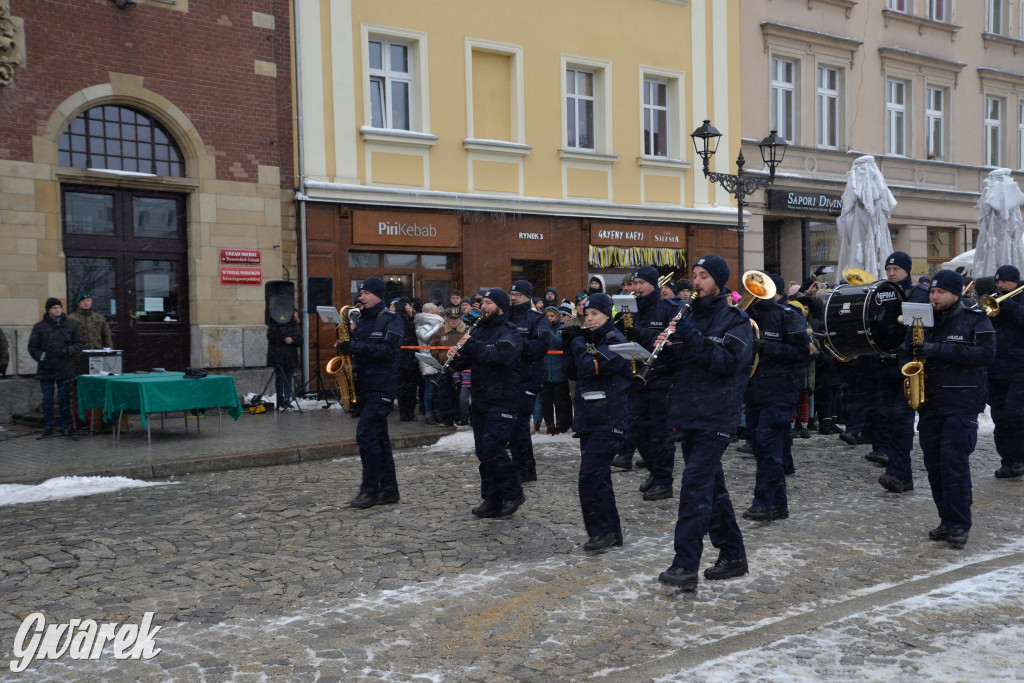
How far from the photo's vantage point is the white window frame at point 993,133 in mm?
27641

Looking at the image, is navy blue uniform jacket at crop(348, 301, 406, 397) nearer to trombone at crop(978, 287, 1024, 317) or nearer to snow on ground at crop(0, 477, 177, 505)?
snow on ground at crop(0, 477, 177, 505)

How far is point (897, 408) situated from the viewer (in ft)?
28.8

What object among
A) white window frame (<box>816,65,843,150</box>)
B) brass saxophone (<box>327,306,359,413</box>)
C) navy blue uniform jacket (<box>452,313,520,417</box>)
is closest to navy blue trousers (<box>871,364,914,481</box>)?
navy blue uniform jacket (<box>452,313,520,417</box>)

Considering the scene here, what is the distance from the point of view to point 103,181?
14.9m

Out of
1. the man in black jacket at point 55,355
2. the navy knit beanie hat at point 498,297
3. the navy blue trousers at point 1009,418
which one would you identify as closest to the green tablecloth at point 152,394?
the man in black jacket at point 55,355

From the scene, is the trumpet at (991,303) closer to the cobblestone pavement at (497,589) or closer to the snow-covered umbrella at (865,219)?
the cobblestone pavement at (497,589)

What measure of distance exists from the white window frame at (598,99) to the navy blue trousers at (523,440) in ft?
39.0

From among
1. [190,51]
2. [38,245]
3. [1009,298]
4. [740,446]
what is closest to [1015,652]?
[1009,298]

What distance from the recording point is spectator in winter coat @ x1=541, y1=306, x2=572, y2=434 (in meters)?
12.4

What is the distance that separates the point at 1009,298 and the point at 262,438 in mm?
8468

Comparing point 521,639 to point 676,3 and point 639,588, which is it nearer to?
point 639,588

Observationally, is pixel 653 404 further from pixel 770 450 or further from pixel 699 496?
pixel 699 496

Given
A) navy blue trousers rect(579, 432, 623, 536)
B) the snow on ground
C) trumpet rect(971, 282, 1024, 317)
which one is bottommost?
the snow on ground

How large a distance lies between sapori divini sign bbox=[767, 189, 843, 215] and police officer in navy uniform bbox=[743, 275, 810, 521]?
15024 millimetres
